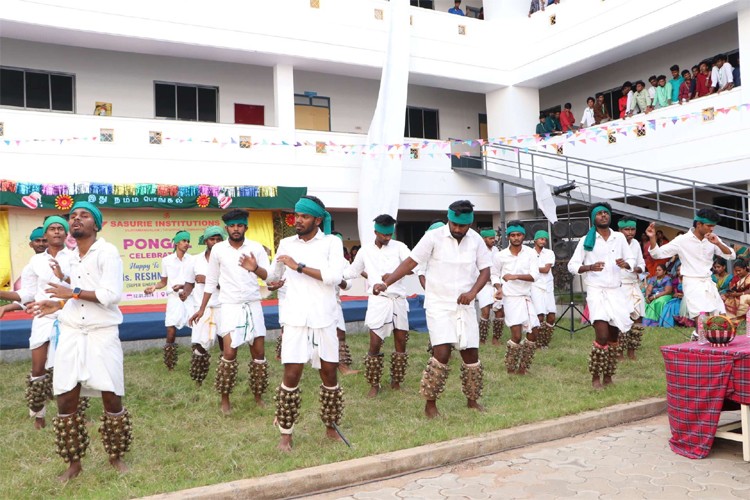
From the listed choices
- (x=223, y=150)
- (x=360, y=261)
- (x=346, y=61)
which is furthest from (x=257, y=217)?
(x=360, y=261)

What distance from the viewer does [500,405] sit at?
665 cm

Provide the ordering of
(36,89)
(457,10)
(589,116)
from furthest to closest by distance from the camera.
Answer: (457,10)
(589,116)
(36,89)

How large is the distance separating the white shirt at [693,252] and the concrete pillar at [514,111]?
10.6m

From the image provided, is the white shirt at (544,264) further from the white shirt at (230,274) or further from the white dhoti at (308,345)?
the white dhoti at (308,345)

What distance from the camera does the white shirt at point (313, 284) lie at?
17.7 feet

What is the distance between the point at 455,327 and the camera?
20.2ft

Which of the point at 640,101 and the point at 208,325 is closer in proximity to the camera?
the point at 208,325

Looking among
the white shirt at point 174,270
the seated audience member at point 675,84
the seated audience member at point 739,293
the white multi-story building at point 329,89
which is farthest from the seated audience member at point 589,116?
the white shirt at point 174,270

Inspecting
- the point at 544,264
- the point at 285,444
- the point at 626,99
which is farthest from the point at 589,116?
the point at 285,444

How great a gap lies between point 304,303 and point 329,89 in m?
13.6

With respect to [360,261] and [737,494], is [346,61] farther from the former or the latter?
[737,494]

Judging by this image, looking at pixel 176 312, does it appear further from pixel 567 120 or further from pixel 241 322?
pixel 567 120

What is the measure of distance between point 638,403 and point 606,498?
8.20ft

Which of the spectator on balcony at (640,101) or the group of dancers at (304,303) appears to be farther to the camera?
the spectator on balcony at (640,101)
